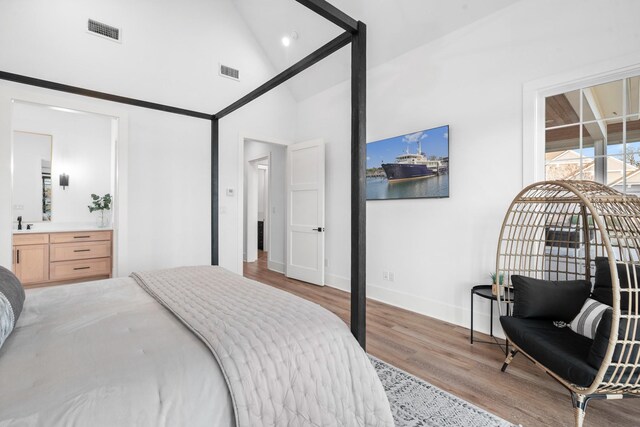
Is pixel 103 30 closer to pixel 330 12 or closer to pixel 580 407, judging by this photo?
pixel 330 12

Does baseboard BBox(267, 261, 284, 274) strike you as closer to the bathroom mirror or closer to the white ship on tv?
the white ship on tv

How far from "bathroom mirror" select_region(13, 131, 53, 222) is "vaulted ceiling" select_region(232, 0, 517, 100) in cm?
349

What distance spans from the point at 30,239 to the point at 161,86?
2.49m

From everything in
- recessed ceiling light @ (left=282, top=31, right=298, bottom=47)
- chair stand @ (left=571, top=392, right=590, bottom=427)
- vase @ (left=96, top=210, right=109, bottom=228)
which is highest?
recessed ceiling light @ (left=282, top=31, right=298, bottom=47)

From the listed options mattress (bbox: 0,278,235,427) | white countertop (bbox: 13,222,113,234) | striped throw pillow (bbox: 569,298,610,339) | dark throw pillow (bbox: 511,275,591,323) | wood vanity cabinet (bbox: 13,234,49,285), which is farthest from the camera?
white countertop (bbox: 13,222,113,234)

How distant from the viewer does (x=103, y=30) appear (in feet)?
10.6

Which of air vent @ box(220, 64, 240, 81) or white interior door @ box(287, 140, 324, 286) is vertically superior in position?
air vent @ box(220, 64, 240, 81)

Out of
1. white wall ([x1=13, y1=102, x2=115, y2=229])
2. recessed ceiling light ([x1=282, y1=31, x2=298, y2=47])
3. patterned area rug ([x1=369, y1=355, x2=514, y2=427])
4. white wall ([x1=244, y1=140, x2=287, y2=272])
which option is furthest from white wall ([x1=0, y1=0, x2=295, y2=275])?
patterned area rug ([x1=369, y1=355, x2=514, y2=427])

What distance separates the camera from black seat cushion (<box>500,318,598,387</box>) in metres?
1.45

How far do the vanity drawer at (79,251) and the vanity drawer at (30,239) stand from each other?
0.42 feet

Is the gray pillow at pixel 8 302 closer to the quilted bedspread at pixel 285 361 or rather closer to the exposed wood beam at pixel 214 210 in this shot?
the quilted bedspread at pixel 285 361

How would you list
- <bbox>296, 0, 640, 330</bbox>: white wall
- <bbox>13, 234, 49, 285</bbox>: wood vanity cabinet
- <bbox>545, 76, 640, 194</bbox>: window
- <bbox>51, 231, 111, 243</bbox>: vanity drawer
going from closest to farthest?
<bbox>545, 76, 640, 194</bbox>: window, <bbox>296, 0, 640, 330</bbox>: white wall, <bbox>13, 234, 49, 285</bbox>: wood vanity cabinet, <bbox>51, 231, 111, 243</bbox>: vanity drawer

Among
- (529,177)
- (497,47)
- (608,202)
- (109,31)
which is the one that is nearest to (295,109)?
(109,31)

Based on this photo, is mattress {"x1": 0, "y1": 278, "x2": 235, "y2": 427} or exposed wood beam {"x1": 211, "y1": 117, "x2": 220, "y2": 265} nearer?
mattress {"x1": 0, "y1": 278, "x2": 235, "y2": 427}
